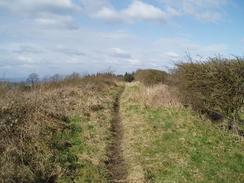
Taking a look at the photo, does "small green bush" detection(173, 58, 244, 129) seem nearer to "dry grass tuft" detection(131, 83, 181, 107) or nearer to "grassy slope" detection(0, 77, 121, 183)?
"dry grass tuft" detection(131, 83, 181, 107)

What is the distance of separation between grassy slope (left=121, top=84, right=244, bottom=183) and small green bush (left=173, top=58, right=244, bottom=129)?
1.06m

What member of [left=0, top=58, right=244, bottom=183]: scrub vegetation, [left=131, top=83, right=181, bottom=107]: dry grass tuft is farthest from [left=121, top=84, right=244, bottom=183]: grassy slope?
[left=131, top=83, right=181, bottom=107]: dry grass tuft

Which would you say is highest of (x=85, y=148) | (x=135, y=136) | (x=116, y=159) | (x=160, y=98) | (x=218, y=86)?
(x=218, y=86)

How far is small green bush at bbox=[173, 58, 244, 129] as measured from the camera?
51.9 ft

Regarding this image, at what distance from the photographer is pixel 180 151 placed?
11930 millimetres

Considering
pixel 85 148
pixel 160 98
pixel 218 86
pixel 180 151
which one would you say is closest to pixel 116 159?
pixel 85 148

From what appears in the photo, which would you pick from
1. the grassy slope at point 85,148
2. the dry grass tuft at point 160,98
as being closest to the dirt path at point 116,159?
the grassy slope at point 85,148

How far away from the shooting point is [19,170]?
8.85 metres

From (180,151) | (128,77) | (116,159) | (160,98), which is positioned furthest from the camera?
(128,77)

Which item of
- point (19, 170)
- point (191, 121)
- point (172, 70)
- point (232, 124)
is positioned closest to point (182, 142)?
point (191, 121)

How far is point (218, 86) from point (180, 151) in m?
5.45

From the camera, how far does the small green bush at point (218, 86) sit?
15.8 m

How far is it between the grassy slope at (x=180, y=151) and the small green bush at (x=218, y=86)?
1061mm

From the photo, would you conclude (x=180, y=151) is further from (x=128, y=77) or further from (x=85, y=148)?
(x=128, y=77)
